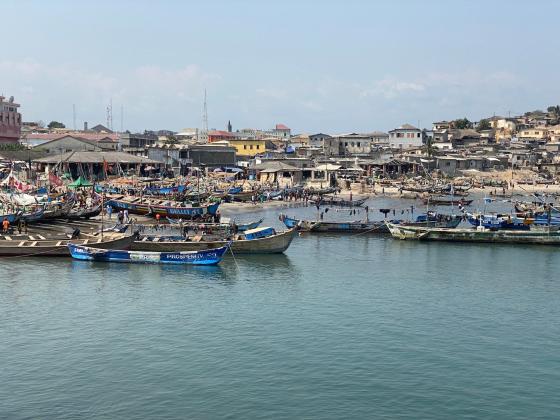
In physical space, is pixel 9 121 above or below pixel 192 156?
above

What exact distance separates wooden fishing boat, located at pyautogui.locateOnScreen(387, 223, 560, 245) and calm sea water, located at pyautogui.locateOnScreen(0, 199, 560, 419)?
9.41 metres

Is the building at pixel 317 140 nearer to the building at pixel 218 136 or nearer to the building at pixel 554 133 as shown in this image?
the building at pixel 218 136

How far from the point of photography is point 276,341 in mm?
26953

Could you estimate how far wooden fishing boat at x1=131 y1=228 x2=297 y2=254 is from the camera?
1650 inches

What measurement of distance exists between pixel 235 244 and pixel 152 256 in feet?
19.9

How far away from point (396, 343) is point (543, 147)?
11043cm

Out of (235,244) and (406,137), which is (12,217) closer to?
(235,244)

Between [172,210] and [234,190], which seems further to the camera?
[234,190]

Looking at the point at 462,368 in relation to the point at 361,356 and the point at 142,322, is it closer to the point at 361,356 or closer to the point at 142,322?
the point at 361,356

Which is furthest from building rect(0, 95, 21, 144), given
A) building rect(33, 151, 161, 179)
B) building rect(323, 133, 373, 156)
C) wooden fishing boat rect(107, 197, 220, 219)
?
building rect(323, 133, 373, 156)

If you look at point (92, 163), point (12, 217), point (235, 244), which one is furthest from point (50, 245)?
point (92, 163)

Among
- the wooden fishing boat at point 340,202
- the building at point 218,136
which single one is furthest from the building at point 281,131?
the wooden fishing boat at point 340,202

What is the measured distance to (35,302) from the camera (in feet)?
104

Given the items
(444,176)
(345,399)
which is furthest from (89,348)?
(444,176)
